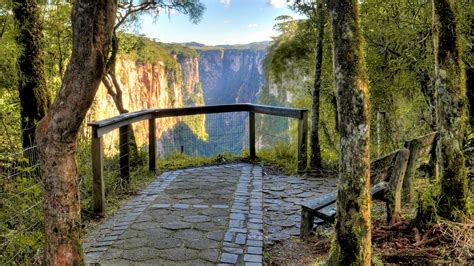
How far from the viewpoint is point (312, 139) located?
23.4 feet

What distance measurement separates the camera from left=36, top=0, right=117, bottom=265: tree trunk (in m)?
2.44

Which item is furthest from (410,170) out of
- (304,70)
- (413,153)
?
Answer: (304,70)

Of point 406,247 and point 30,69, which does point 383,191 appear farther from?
point 30,69

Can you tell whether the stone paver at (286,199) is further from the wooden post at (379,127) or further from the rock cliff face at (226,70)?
the rock cliff face at (226,70)

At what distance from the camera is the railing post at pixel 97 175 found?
183 inches

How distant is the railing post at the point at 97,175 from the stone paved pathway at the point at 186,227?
24cm

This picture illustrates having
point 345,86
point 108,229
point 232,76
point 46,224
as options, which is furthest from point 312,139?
point 232,76

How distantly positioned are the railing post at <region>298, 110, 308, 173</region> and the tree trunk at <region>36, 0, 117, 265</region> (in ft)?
15.6

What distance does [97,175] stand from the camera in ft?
15.4

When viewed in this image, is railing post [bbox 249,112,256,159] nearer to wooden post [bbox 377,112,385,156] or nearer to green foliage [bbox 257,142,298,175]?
green foliage [bbox 257,142,298,175]

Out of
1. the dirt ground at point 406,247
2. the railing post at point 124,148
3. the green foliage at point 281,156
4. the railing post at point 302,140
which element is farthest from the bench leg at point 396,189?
the railing post at point 124,148

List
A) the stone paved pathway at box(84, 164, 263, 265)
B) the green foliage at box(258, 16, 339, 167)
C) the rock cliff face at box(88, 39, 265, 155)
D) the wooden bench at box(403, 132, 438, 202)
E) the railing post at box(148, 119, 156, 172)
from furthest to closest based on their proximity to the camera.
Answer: the rock cliff face at box(88, 39, 265, 155), the green foliage at box(258, 16, 339, 167), the railing post at box(148, 119, 156, 172), the wooden bench at box(403, 132, 438, 202), the stone paved pathway at box(84, 164, 263, 265)

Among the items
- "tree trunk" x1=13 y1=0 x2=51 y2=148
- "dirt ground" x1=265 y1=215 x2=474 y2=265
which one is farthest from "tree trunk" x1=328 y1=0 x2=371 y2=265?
"tree trunk" x1=13 y1=0 x2=51 y2=148

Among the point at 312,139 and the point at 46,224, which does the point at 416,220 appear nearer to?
the point at 46,224
